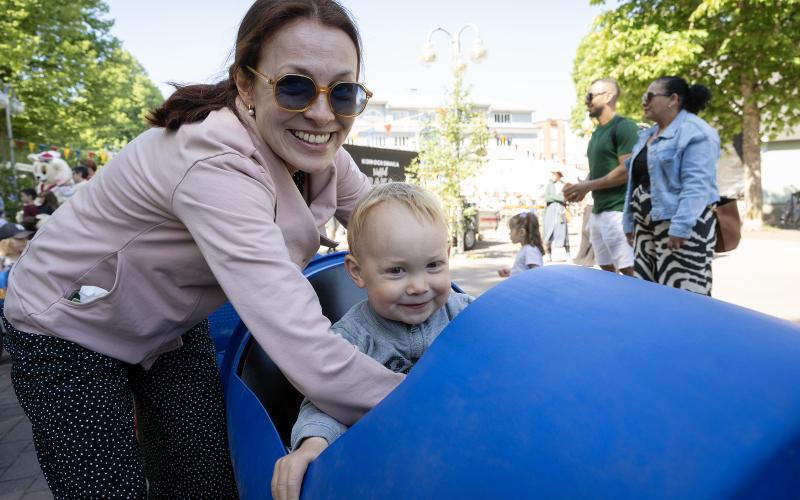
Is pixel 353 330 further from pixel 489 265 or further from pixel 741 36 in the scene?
pixel 741 36

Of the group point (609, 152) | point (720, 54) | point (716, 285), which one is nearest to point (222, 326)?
point (609, 152)

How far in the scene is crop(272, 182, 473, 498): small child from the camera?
1312mm

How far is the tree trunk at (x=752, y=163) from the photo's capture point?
1408 centimetres

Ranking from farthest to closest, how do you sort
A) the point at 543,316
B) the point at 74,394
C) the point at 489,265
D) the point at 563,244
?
the point at 563,244, the point at 489,265, the point at 74,394, the point at 543,316

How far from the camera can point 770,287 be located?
6129mm

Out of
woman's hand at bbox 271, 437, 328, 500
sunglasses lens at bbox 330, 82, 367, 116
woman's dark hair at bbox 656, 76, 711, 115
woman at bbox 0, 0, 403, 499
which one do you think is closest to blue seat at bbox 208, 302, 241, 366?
woman at bbox 0, 0, 403, 499

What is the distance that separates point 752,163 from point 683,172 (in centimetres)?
1304

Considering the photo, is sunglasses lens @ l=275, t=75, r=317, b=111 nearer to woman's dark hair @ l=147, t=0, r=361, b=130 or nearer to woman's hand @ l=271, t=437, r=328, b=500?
woman's dark hair @ l=147, t=0, r=361, b=130

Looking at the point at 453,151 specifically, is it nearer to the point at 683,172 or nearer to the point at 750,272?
the point at 750,272

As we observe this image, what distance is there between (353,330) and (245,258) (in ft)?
1.51

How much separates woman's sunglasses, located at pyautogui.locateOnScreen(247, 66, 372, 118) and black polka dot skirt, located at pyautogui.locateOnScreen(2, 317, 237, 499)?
2.28 feet

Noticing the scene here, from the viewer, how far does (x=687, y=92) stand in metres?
3.41

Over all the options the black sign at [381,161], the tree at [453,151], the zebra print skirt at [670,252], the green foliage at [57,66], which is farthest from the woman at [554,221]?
the green foliage at [57,66]

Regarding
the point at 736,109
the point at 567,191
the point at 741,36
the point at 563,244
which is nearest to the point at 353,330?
the point at 567,191
